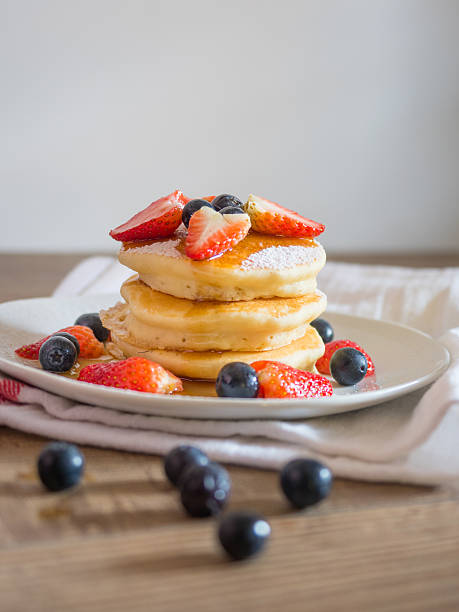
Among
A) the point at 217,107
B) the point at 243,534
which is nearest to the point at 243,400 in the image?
the point at 243,534

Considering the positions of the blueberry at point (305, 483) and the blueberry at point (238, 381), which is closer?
the blueberry at point (305, 483)

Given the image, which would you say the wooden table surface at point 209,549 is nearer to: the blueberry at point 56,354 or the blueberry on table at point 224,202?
the blueberry at point 56,354

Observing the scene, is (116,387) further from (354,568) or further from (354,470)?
(354,568)

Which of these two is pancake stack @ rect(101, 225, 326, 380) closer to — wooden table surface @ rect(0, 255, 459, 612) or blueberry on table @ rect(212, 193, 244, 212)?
blueberry on table @ rect(212, 193, 244, 212)

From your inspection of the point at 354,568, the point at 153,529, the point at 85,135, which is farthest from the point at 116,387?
the point at 85,135

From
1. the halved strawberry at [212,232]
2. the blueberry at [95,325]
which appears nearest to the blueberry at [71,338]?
the blueberry at [95,325]

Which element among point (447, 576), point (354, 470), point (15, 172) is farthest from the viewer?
point (15, 172)
